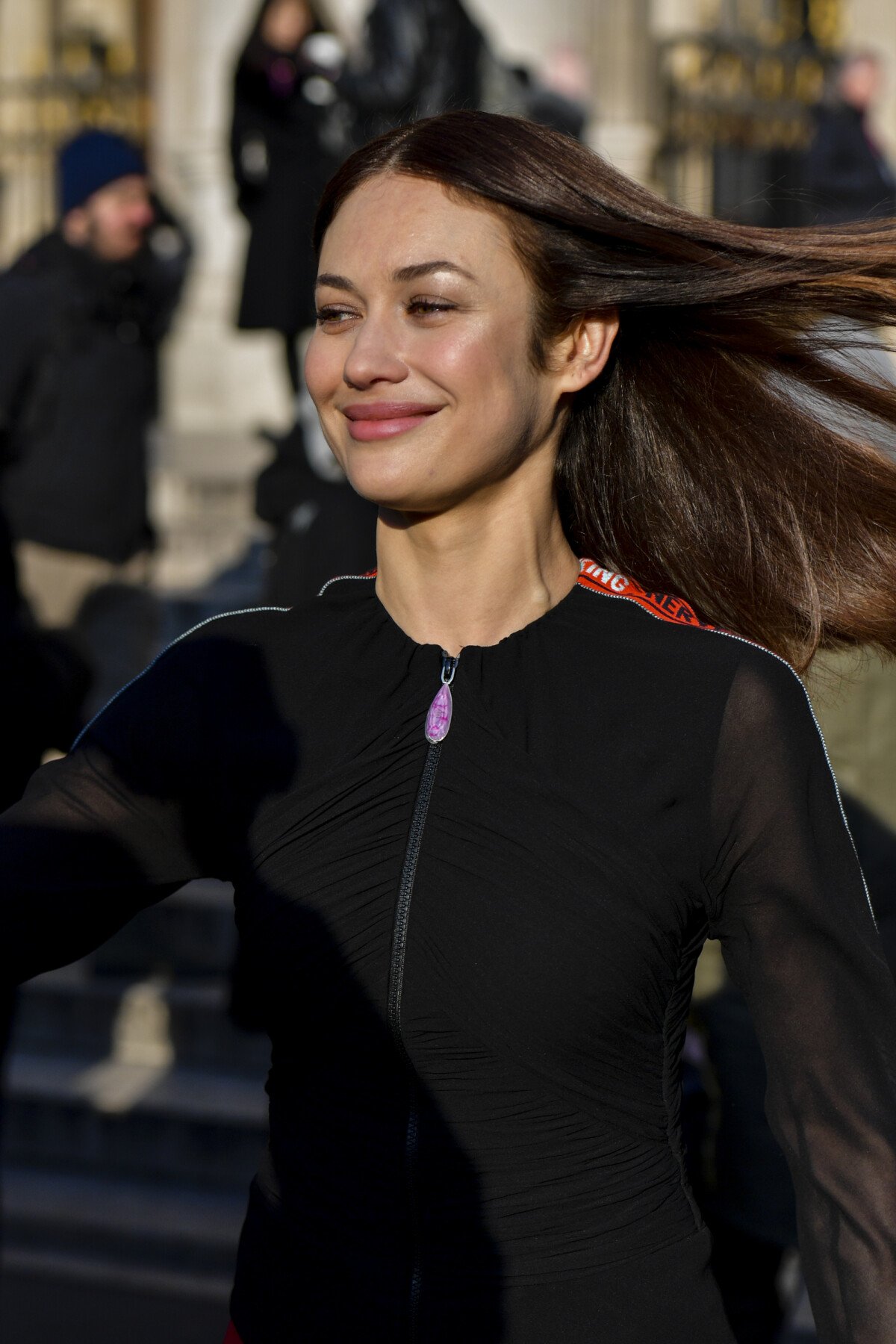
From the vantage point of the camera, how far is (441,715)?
5.85 ft

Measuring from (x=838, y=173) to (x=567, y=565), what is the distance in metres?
7.46

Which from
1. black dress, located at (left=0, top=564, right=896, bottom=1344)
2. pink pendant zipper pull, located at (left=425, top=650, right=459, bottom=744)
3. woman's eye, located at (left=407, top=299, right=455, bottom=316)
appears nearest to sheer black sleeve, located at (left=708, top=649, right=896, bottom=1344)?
black dress, located at (left=0, top=564, right=896, bottom=1344)

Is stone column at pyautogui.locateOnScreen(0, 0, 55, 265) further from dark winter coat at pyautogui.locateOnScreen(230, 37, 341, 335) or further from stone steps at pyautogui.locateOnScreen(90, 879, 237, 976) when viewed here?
stone steps at pyautogui.locateOnScreen(90, 879, 237, 976)

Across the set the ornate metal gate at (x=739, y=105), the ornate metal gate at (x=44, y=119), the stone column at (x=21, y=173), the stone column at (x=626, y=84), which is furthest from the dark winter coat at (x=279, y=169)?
the stone column at (x=21, y=173)

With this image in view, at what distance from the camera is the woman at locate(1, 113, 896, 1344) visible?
5.45 ft

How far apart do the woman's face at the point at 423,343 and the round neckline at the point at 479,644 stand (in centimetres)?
13

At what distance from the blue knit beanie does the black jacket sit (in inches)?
6.9

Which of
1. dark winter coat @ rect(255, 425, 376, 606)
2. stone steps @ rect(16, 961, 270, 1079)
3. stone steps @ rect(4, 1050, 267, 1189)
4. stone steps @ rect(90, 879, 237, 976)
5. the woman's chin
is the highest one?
the woman's chin

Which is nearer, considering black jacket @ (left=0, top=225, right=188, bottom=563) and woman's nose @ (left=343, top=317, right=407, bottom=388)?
woman's nose @ (left=343, top=317, right=407, bottom=388)

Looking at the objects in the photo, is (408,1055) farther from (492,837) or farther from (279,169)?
(279,169)

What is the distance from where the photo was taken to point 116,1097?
5230 millimetres

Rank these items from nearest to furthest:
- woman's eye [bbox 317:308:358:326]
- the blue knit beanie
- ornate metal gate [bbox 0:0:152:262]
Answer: woman's eye [bbox 317:308:358:326] → the blue knit beanie → ornate metal gate [bbox 0:0:152:262]

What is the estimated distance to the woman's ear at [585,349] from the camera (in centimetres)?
189

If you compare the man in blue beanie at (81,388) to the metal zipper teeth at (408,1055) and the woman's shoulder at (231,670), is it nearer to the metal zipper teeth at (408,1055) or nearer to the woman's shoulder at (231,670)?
the woman's shoulder at (231,670)
